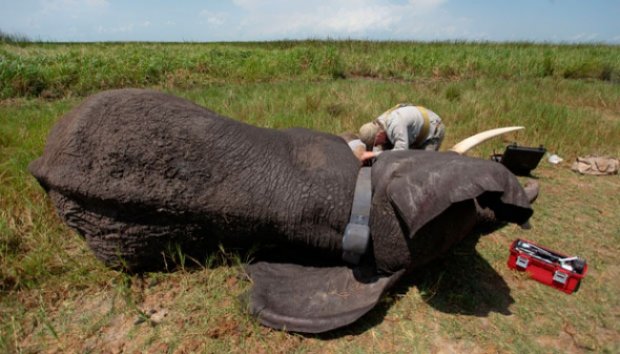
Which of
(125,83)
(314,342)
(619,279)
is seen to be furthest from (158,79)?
(619,279)

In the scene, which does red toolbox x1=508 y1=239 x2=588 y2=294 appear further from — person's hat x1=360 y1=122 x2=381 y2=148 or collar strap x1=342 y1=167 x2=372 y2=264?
person's hat x1=360 y1=122 x2=381 y2=148

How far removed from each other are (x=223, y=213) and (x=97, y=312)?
0.89m

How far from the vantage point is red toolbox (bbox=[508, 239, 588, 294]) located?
8.00 ft

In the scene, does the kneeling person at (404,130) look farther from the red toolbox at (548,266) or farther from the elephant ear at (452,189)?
the elephant ear at (452,189)

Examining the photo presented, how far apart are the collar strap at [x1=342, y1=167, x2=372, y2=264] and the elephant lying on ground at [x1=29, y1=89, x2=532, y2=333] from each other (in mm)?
55

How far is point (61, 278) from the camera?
2385 millimetres

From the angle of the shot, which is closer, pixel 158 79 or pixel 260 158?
pixel 260 158

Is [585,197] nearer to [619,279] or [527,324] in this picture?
[619,279]

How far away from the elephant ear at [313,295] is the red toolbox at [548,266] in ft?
3.30

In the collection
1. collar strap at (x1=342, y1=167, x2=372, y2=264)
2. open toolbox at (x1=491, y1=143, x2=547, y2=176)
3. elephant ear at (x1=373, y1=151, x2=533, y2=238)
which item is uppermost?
elephant ear at (x1=373, y1=151, x2=533, y2=238)

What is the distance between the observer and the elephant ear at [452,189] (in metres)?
1.67

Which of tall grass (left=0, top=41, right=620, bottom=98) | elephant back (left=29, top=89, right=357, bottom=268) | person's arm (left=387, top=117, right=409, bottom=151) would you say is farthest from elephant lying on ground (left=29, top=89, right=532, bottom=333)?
tall grass (left=0, top=41, right=620, bottom=98)

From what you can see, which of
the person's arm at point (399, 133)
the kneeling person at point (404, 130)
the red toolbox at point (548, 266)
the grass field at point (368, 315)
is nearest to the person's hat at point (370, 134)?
the kneeling person at point (404, 130)

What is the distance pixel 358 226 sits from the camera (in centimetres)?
214
